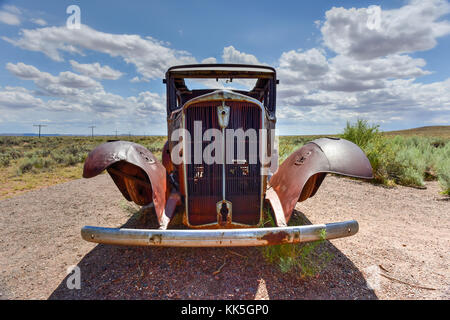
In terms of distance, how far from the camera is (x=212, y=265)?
2580 millimetres

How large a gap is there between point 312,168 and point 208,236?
58.8 inches

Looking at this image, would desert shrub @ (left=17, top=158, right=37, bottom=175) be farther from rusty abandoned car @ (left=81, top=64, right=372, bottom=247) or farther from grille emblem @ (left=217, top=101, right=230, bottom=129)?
grille emblem @ (left=217, top=101, right=230, bottom=129)

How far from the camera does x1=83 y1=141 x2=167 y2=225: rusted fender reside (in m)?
2.47

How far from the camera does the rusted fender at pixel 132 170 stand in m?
2.47

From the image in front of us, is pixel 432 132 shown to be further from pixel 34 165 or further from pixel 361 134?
pixel 34 165

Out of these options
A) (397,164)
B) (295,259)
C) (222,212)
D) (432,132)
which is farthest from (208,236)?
(432,132)

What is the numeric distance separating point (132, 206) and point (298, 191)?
3313mm

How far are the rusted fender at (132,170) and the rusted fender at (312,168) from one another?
4.54 ft

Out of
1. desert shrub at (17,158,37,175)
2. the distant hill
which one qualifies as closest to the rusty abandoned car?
desert shrub at (17,158,37,175)

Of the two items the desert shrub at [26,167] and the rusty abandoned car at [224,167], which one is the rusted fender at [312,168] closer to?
the rusty abandoned car at [224,167]

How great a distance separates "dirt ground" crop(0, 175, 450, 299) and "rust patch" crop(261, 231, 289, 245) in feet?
1.77

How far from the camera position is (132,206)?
14.7 ft

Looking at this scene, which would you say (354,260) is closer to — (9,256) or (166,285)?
(166,285)
